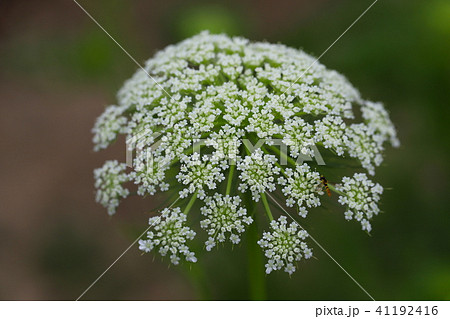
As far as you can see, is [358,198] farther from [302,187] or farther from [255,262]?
[255,262]

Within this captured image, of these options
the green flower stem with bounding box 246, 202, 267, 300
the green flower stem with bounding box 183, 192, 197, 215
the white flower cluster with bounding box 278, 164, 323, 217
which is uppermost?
the white flower cluster with bounding box 278, 164, 323, 217

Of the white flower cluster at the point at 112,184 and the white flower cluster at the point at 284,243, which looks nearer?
the white flower cluster at the point at 284,243

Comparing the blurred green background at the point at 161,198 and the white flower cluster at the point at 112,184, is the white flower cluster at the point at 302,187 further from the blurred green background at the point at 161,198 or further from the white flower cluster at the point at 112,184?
the blurred green background at the point at 161,198

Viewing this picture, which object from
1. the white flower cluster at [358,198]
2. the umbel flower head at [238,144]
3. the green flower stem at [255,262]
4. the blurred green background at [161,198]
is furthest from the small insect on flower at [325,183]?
the blurred green background at [161,198]

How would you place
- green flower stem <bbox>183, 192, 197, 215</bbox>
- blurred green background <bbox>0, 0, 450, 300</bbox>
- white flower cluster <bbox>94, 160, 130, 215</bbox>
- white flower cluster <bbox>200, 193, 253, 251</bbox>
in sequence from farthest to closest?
blurred green background <bbox>0, 0, 450, 300</bbox>, white flower cluster <bbox>94, 160, 130, 215</bbox>, green flower stem <bbox>183, 192, 197, 215</bbox>, white flower cluster <bbox>200, 193, 253, 251</bbox>

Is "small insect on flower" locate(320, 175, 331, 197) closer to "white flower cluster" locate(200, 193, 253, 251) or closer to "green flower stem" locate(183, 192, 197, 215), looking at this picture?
"white flower cluster" locate(200, 193, 253, 251)

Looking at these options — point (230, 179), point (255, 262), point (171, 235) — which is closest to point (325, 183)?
point (230, 179)

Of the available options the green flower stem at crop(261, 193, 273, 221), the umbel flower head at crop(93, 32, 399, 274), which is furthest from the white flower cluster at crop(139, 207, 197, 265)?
the green flower stem at crop(261, 193, 273, 221)
